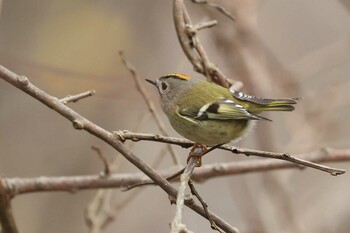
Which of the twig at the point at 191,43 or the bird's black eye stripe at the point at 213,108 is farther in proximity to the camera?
the twig at the point at 191,43

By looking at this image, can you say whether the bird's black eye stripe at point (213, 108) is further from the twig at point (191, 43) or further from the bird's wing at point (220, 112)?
the twig at point (191, 43)

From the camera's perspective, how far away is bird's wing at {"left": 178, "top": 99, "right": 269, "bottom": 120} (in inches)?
69.7

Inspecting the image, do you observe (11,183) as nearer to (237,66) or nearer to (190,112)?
(190,112)

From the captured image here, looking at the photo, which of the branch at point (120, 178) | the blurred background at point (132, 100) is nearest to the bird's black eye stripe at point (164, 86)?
the branch at point (120, 178)

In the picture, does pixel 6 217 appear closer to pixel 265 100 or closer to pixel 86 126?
pixel 86 126

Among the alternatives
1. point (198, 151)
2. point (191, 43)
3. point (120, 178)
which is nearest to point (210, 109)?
point (198, 151)

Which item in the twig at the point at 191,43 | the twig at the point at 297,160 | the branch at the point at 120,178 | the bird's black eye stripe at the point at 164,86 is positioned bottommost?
the twig at the point at 297,160

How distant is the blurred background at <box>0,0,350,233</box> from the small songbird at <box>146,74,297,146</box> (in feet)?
3.84

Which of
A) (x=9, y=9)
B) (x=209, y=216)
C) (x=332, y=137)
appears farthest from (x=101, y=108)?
(x=209, y=216)

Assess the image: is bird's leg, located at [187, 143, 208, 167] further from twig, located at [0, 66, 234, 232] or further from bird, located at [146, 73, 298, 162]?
twig, located at [0, 66, 234, 232]

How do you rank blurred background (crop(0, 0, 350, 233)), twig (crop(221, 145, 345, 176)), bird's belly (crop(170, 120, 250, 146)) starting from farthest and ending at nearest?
blurred background (crop(0, 0, 350, 233)) → bird's belly (crop(170, 120, 250, 146)) → twig (crop(221, 145, 345, 176))

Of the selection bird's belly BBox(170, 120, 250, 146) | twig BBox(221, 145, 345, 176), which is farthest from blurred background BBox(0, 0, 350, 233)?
twig BBox(221, 145, 345, 176)

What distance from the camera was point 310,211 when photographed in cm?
368

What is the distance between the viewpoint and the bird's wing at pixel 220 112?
1771 mm
